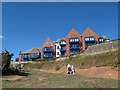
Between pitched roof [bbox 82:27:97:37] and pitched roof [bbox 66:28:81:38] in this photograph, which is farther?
pitched roof [bbox 66:28:81:38]

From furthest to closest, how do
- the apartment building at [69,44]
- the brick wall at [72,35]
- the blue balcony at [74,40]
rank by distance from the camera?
the brick wall at [72,35] < the blue balcony at [74,40] < the apartment building at [69,44]

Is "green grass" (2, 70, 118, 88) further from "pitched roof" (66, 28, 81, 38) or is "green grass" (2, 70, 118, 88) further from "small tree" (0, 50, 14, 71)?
"pitched roof" (66, 28, 81, 38)

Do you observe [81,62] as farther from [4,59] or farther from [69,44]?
[69,44]

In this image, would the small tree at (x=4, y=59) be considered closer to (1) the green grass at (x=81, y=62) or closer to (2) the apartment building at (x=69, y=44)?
(1) the green grass at (x=81, y=62)

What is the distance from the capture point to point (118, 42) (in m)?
30.7

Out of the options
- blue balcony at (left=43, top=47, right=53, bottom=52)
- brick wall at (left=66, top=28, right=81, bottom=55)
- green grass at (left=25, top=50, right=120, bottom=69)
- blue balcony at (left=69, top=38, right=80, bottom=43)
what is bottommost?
green grass at (left=25, top=50, right=120, bottom=69)

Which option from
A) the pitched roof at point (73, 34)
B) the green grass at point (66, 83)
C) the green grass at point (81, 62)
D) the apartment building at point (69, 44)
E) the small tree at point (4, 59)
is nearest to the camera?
the green grass at point (66, 83)

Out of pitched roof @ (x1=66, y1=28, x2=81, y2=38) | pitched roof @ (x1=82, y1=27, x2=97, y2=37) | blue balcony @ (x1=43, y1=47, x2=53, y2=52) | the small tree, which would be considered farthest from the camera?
blue balcony @ (x1=43, y1=47, x2=53, y2=52)

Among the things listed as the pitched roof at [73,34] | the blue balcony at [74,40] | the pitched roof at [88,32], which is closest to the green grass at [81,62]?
the blue balcony at [74,40]

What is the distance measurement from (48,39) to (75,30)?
17.2m

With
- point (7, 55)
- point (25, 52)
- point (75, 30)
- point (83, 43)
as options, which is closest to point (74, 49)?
point (83, 43)

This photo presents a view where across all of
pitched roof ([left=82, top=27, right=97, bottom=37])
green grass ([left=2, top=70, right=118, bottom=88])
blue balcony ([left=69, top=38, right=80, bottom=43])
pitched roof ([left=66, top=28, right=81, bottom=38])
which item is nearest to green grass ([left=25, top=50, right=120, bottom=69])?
green grass ([left=2, top=70, right=118, bottom=88])

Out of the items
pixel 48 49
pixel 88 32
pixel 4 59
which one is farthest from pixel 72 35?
pixel 4 59

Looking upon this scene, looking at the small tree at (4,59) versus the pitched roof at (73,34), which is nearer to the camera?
the small tree at (4,59)
